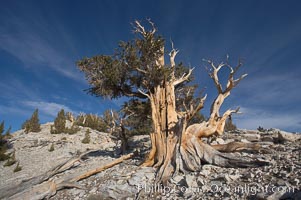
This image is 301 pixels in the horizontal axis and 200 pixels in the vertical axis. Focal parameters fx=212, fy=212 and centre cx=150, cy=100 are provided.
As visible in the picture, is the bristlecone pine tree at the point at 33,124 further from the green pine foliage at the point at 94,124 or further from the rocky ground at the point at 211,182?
the rocky ground at the point at 211,182

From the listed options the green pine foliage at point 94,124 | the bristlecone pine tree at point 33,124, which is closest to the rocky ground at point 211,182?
the bristlecone pine tree at point 33,124

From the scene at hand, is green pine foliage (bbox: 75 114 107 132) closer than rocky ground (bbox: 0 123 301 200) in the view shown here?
No

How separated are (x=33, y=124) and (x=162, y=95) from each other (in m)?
25.1

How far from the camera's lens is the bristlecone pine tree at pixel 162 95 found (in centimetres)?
814

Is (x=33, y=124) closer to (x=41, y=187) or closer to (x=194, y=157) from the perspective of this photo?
(x=41, y=187)

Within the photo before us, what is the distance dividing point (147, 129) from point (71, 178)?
1516cm

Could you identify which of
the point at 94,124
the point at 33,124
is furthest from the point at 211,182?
the point at 33,124

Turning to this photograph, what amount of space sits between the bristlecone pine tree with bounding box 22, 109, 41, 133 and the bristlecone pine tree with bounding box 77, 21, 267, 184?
20.8 meters

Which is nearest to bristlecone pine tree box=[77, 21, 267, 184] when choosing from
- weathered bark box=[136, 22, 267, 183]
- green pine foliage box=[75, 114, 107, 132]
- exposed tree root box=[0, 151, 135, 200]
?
weathered bark box=[136, 22, 267, 183]

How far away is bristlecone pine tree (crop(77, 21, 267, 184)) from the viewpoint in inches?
320

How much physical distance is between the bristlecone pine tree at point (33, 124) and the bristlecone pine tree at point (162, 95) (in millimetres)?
20802

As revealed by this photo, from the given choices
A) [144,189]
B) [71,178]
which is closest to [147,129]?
[71,178]

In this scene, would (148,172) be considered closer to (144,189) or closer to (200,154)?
(144,189)

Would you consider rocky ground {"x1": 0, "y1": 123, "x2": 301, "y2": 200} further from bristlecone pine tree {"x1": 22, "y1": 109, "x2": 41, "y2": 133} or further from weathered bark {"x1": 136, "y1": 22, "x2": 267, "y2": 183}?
bristlecone pine tree {"x1": 22, "y1": 109, "x2": 41, "y2": 133}
